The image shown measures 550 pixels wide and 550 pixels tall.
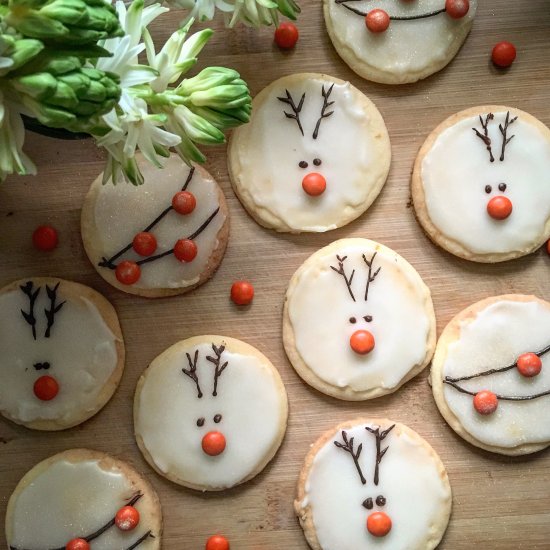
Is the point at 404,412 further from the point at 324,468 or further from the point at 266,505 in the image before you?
the point at 266,505

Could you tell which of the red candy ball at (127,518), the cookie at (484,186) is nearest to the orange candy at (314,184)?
the cookie at (484,186)

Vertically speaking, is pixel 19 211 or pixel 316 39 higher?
pixel 316 39

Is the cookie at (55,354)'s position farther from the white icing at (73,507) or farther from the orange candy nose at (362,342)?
the orange candy nose at (362,342)

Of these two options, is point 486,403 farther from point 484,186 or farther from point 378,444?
point 484,186

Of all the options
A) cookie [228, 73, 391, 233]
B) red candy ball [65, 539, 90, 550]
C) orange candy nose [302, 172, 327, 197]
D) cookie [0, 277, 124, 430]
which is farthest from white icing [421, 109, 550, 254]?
red candy ball [65, 539, 90, 550]

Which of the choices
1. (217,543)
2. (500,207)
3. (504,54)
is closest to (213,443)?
(217,543)

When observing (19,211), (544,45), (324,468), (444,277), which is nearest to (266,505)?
(324,468)

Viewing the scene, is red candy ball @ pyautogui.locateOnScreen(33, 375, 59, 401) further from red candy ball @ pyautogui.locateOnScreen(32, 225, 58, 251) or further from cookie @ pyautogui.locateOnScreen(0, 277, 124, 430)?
red candy ball @ pyautogui.locateOnScreen(32, 225, 58, 251)
